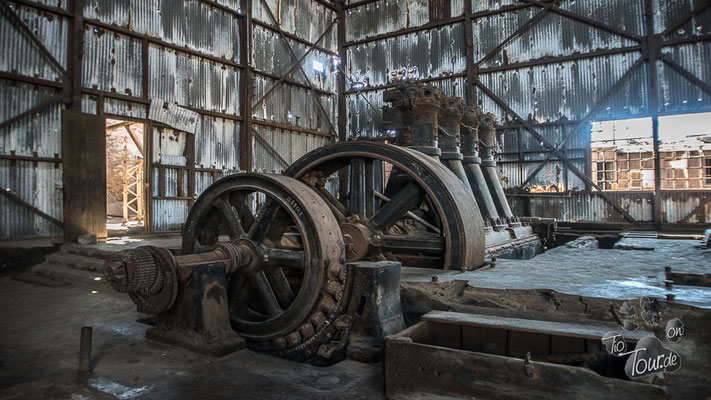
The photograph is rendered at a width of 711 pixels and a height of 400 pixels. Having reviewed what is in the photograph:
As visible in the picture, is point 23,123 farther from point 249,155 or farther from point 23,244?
point 249,155

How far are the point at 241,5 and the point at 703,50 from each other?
37.8 ft

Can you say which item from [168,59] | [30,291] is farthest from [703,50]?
[30,291]

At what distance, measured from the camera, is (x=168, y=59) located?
10594mm

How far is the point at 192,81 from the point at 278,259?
28.6 ft

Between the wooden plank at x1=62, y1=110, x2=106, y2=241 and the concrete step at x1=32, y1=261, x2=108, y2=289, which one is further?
the wooden plank at x1=62, y1=110, x2=106, y2=241

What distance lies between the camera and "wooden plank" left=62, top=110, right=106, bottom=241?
27.7ft

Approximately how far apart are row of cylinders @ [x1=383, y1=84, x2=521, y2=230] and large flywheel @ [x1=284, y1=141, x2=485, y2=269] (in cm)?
106

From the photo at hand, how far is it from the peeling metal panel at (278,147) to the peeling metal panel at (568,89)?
5.55 m

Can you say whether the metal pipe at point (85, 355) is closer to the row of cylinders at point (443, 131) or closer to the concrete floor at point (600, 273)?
the concrete floor at point (600, 273)

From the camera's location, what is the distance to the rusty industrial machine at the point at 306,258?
323cm

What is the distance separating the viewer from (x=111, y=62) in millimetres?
9445

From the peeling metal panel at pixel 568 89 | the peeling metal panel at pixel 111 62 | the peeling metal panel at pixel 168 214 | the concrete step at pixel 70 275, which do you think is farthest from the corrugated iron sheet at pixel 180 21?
the peeling metal panel at pixel 568 89

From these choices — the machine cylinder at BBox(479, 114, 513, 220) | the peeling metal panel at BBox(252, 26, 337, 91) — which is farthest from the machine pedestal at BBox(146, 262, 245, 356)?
the peeling metal panel at BBox(252, 26, 337, 91)

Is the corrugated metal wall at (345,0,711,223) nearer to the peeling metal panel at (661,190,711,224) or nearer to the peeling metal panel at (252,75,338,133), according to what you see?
the peeling metal panel at (661,190,711,224)
